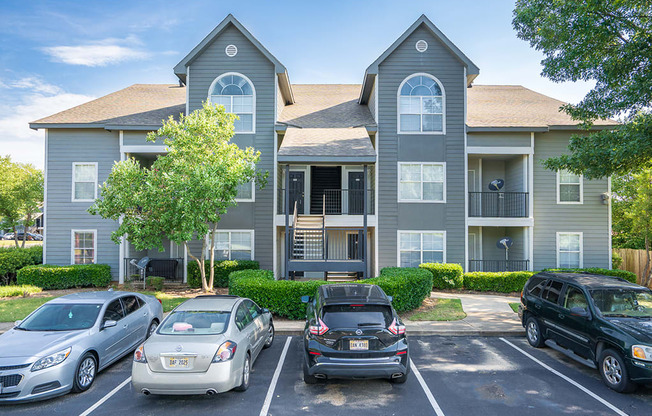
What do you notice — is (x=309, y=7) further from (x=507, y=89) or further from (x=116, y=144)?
(x=507, y=89)

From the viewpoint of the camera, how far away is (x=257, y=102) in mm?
16203

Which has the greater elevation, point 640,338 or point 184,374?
point 640,338

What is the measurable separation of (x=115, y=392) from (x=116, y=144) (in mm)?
13329

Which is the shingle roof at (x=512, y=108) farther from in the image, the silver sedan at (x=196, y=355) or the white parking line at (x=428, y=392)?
the silver sedan at (x=196, y=355)

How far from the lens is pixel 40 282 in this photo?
49.8 ft

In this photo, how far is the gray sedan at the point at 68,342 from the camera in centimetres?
563

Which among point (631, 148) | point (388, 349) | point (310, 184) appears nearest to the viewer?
point (388, 349)

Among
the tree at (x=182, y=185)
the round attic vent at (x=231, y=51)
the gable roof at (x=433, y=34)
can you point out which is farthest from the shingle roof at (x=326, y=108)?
the tree at (x=182, y=185)

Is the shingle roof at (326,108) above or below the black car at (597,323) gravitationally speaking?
above

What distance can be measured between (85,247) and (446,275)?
15778 millimetres

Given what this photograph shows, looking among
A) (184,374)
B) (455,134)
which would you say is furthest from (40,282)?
(455,134)

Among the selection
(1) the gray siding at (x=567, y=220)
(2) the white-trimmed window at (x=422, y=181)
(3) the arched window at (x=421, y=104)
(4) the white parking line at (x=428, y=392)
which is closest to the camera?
(4) the white parking line at (x=428, y=392)

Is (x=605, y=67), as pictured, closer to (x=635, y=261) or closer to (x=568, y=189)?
(x=568, y=189)

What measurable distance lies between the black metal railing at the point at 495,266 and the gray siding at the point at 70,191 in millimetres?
16158
